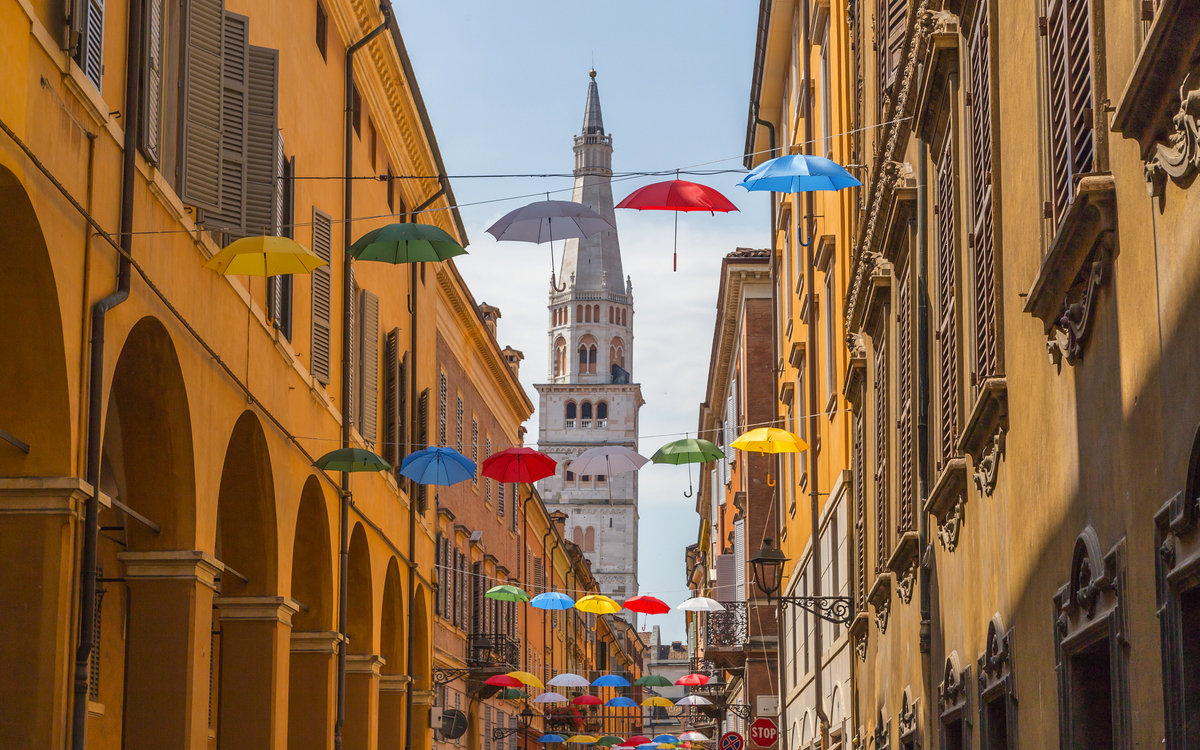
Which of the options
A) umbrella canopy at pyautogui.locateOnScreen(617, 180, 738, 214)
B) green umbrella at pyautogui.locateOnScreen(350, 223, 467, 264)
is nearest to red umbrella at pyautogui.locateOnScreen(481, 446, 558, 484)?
green umbrella at pyautogui.locateOnScreen(350, 223, 467, 264)

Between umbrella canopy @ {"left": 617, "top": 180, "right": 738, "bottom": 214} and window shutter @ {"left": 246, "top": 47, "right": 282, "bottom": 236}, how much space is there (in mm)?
3576

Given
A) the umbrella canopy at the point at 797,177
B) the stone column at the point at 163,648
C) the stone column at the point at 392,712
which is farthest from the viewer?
the stone column at the point at 392,712

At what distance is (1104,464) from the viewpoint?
580cm

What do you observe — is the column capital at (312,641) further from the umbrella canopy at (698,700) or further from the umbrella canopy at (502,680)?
the umbrella canopy at (698,700)

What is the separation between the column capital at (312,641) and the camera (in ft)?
69.3

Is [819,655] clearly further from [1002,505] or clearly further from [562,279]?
[562,279]

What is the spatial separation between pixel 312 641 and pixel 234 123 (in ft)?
28.9

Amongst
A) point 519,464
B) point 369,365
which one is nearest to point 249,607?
point 519,464

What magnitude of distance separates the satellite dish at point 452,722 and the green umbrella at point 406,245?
16094 millimetres

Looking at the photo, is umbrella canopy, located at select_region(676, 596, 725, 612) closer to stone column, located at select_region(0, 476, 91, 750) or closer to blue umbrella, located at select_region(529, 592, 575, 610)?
blue umbrella, located at select_region(529, 592, 575, 610)

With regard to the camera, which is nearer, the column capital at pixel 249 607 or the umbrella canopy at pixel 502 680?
the column capital at pixel 249 607

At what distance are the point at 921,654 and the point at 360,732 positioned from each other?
14.0 meters

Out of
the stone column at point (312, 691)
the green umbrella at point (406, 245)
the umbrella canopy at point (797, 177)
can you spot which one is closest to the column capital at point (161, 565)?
the green umbrella at point (406, 245)

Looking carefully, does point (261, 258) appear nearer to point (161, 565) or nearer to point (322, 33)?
point (161, 565)
